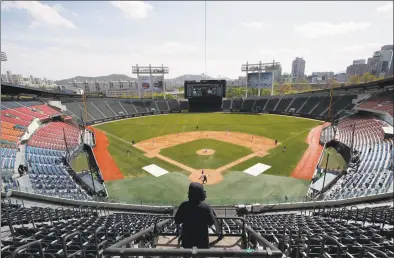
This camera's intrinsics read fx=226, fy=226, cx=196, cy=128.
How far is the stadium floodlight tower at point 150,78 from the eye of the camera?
268 ft

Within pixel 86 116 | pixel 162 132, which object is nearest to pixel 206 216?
pixel 162 132

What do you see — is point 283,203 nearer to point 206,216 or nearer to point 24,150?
point 206,216

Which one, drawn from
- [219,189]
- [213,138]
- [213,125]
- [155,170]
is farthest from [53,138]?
[213,125]

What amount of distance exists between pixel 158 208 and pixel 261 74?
2740 inches

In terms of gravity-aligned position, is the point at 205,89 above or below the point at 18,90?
above

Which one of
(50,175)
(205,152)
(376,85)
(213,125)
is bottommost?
(205,152)

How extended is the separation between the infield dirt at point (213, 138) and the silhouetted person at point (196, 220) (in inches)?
795

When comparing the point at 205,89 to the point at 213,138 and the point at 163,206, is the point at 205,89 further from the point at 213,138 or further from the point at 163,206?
the point at 163,206

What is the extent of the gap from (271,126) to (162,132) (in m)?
24.3

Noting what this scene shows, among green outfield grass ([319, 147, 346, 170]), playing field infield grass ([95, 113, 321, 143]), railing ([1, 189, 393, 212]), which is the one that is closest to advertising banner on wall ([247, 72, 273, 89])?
playing field infield grass ([95, 113, 321, 143])

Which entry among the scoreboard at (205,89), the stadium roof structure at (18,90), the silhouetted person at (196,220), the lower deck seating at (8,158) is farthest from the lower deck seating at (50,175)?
the scoreboard at (205,89)

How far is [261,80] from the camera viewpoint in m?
78.8

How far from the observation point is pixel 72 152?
3019cm

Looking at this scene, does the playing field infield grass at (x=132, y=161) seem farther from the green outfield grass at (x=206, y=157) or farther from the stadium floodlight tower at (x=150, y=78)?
the stadium floodlight tower at (x=150, y=78)
